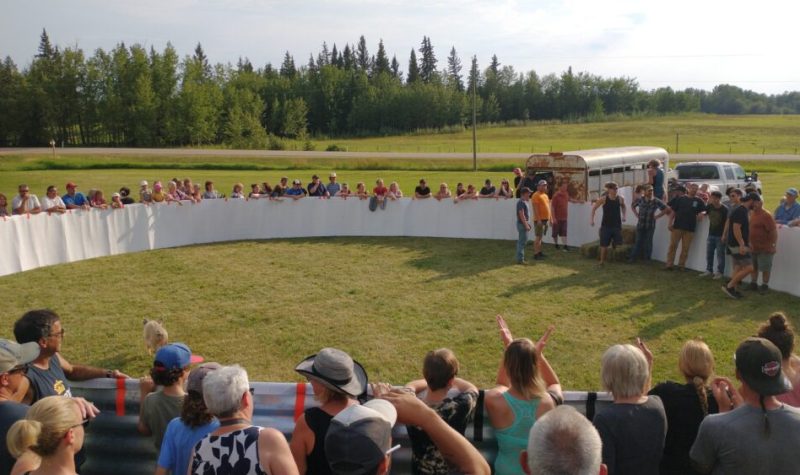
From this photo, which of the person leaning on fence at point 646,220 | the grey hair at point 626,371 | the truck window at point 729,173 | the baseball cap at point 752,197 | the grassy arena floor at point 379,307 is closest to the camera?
the grey hair at point 626,371

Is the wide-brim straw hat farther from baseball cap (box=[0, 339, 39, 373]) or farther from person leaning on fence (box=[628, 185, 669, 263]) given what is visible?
person leaning on fence (box=[628, 185, 669, 263])

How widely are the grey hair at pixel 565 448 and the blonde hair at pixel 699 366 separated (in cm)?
197

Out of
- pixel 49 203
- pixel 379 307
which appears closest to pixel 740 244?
pixel 379 307

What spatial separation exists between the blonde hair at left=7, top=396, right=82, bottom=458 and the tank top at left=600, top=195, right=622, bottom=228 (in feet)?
43.4

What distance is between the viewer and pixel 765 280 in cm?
1243

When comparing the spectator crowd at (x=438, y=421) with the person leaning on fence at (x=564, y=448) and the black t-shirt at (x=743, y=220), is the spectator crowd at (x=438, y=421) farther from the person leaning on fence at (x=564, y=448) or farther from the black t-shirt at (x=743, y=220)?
the black t-shirt at (x=743, y=220)

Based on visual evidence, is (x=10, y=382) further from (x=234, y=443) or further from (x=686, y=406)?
(x=686, y=406)

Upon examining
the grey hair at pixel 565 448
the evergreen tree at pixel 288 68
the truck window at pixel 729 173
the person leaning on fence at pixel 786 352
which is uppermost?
the evergreen tree at pixel 288 68

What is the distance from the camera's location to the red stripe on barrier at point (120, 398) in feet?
16.8

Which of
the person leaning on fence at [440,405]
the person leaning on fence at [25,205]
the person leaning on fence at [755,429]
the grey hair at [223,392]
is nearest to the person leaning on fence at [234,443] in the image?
the grey hair at [223,392]

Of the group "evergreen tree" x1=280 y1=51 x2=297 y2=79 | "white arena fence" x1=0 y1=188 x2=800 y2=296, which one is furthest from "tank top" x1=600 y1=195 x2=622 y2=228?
"evergreen tree" x1=280 y1=51 x2=297 y2=79

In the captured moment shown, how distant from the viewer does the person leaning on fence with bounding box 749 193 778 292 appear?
1195cm

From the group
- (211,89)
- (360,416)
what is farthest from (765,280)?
(211,89)

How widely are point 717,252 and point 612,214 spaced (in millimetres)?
2359
